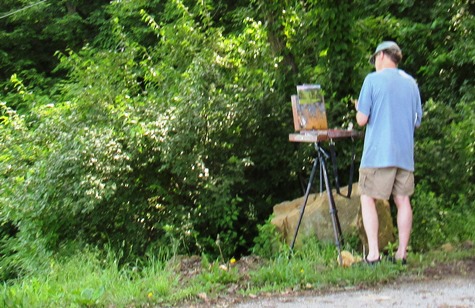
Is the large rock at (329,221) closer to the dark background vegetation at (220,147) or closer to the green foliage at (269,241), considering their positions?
the green foliage at (269,241)

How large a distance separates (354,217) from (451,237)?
3.46 feet

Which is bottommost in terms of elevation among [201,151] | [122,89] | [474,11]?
[201,151]

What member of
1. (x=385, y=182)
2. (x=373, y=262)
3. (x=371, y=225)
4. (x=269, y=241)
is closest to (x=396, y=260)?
(x=373, y=262)

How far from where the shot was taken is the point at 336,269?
6.57m

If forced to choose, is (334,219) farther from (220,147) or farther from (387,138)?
(220,147)

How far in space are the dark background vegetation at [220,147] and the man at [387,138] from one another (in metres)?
1.10

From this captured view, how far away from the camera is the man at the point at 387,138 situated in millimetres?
6695

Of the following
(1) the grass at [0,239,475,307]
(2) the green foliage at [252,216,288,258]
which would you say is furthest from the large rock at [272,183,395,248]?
(1) the grass at [0,239,475,307]

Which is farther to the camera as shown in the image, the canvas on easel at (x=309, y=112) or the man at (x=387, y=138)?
the canvas on easel at (x=309, y=112)

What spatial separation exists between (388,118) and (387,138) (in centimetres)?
18

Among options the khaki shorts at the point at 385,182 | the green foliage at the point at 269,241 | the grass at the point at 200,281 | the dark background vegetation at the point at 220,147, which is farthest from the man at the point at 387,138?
the green foliage at the point at 269,241

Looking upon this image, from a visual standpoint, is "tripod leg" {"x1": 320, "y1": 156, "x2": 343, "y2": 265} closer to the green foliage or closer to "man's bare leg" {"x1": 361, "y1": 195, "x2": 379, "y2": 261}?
"man's bare leg" {"x1": 361, "y1": 195, "x2": 379, "y2": 261}

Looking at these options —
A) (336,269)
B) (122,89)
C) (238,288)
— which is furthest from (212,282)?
(122,89)

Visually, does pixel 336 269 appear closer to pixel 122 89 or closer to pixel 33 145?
pixel 33 145
